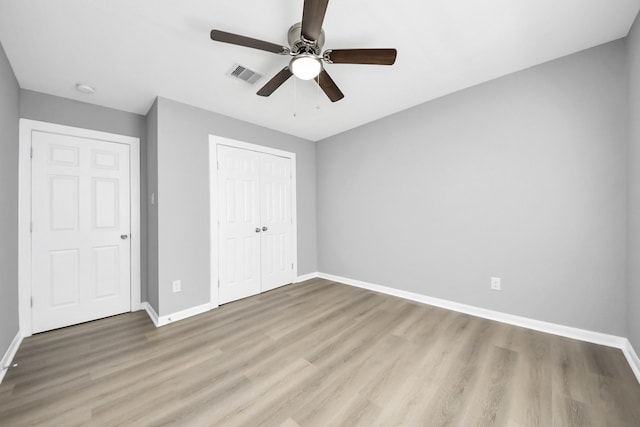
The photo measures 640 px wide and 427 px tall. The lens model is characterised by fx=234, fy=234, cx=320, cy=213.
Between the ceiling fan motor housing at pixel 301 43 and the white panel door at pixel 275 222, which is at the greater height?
the ceiling fan motor housing at pixel 301 43

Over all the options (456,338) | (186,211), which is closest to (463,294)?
(456,338)

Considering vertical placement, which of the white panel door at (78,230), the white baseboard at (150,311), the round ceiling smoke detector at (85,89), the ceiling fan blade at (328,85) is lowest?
the white baseboard at (150,311)

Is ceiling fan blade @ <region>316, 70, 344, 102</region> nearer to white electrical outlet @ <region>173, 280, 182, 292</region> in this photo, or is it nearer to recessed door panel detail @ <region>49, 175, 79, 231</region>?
white electrical outlet @ <region>173, 280, 182, 292</region>

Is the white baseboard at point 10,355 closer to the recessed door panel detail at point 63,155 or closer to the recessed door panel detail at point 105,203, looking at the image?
the recessed door panel detail at point 105,203

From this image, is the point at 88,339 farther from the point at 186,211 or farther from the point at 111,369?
the point at 186,211

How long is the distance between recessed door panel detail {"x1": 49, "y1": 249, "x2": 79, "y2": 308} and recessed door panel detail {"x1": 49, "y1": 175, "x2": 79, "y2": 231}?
29 centimetres

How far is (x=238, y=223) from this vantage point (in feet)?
10.7

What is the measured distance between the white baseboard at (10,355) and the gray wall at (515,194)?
11.9 ft

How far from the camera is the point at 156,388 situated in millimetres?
1585

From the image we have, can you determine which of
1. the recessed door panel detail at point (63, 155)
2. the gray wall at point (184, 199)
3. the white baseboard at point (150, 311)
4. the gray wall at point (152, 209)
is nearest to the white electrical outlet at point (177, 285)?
the gray wall at point (184, 199)

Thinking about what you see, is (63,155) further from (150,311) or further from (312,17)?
(312,17)

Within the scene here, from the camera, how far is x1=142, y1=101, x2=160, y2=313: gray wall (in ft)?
8.57

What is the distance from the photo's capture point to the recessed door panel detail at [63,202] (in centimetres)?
246

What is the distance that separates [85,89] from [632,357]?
5235mm
